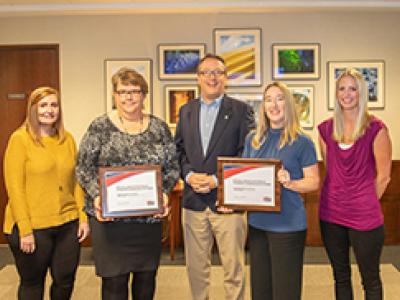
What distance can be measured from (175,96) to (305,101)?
1462 mm

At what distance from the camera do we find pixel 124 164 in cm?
244

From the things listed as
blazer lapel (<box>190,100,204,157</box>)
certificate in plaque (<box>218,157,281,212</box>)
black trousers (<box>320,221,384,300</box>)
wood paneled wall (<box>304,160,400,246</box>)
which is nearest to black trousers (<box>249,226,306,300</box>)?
certificate in plaque (<box>218,157,281,212</box>)

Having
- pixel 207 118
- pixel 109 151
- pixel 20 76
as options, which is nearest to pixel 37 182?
pixel 109 151

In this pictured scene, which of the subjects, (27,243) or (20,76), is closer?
(27,243)

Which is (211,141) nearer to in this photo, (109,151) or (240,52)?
(109,151)

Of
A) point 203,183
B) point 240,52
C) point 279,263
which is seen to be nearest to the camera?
point 279,263

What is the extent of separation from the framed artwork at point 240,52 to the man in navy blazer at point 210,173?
253 centimetres

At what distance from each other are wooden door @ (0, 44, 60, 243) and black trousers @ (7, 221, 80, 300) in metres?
3.25

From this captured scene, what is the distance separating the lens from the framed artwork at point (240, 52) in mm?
5332

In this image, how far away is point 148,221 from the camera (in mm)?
2523

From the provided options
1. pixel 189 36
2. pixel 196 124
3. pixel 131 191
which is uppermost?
pixel 189 36

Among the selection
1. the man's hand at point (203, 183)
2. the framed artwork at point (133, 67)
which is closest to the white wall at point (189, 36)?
the framed artwork at point (133, 67)

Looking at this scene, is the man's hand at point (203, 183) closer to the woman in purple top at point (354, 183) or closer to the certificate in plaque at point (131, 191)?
the certificate in plaque at point (131, 191)

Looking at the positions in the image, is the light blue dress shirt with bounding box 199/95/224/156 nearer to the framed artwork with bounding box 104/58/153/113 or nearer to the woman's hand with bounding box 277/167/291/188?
the woman's hand with bounding box 277/167/291/188
